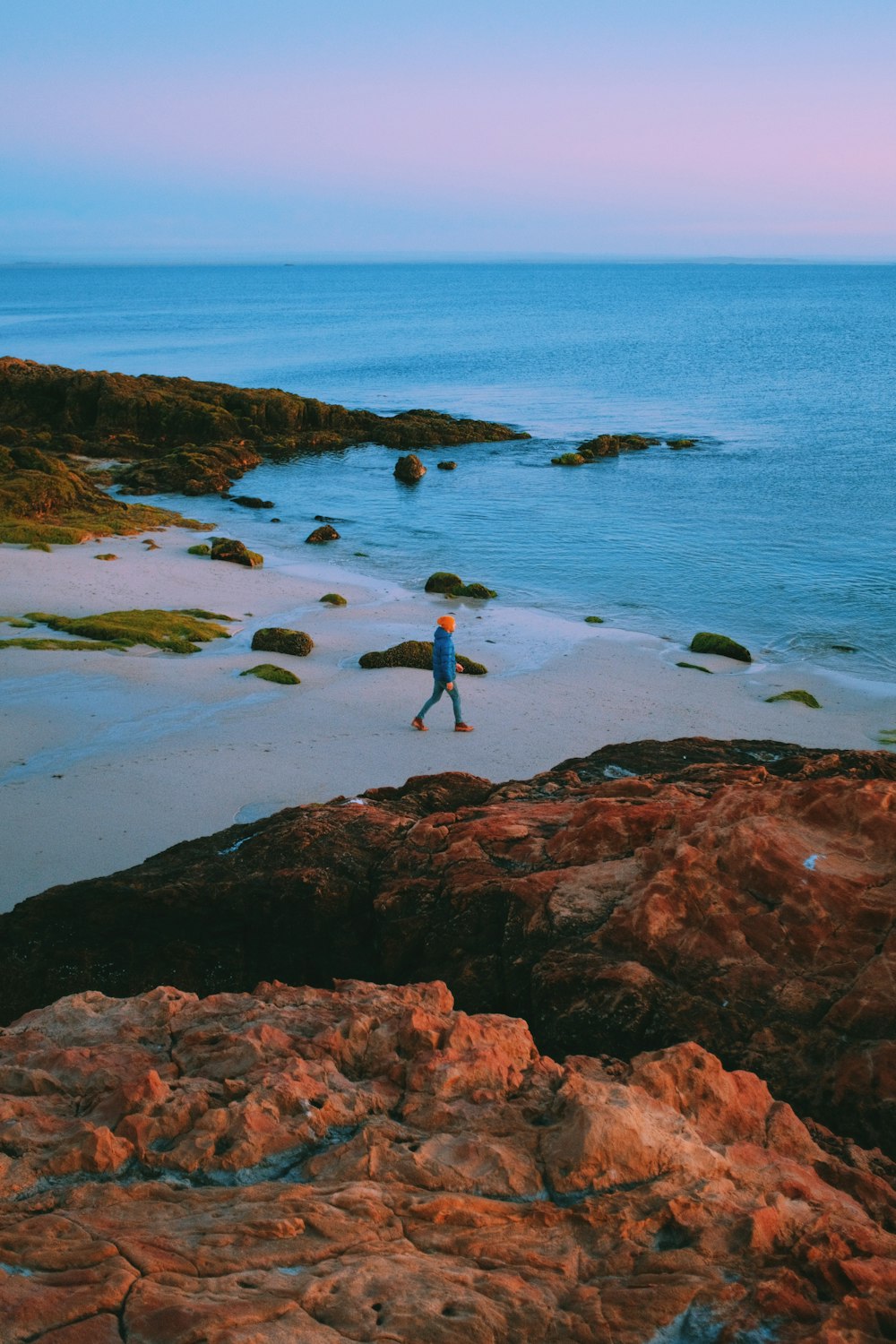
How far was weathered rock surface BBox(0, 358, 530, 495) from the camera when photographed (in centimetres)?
5116

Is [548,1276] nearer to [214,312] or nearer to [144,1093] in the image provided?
[144,1093]

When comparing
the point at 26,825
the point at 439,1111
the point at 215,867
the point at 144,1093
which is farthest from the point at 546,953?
the point at 26,825

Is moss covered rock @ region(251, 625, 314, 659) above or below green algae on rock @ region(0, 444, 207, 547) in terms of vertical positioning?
below

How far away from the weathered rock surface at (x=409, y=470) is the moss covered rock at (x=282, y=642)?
2914 centimetres

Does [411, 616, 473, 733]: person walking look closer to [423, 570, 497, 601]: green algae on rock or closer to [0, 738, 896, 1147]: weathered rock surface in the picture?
[0, 738, 896, 1147]: weathered rock surface

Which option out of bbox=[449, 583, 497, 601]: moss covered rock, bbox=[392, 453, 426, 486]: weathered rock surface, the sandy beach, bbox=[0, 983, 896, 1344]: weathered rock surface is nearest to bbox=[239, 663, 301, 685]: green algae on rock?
the sandy beach

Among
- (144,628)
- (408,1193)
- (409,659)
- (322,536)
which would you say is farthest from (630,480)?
(408,1193)

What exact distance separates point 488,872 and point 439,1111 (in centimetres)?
312

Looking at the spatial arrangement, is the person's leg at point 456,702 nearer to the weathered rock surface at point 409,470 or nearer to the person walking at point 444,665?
the person walking at point 444,665

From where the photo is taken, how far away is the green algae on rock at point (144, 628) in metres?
23.1

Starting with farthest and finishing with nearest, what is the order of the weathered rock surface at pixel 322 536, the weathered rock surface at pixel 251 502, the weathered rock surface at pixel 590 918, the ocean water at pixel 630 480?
the weathered rock surface at pixel 251 502 → the weathered rock surface at pixel 322 536 → the ocean water at pixel 630 480 → the weathered rock surface at pixel 590 918

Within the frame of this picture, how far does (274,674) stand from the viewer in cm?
2108

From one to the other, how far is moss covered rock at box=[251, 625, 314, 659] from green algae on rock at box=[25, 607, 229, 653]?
4.41ft

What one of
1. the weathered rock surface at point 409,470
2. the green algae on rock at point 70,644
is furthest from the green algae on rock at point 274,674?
the weathered rock surface at point 409,470
